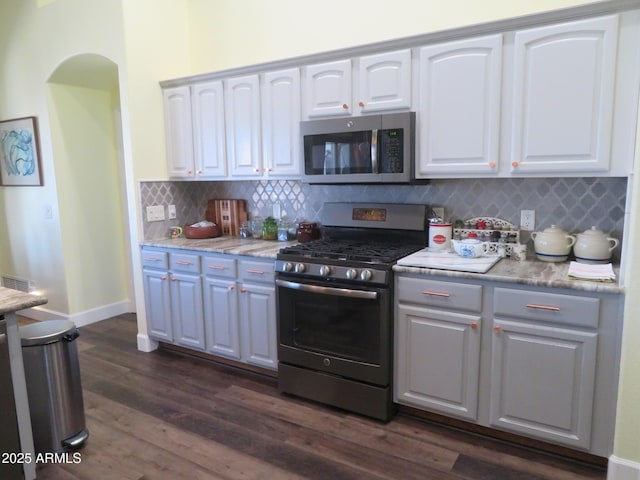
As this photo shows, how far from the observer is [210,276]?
321 cm

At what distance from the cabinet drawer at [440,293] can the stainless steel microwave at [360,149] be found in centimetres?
65

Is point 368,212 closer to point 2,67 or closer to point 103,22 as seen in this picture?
point 103,22

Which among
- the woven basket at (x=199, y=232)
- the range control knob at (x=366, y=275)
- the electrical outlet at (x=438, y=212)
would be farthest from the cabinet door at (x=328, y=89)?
the woven basket at (x=199, y=232)

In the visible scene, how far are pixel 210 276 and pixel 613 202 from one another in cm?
257

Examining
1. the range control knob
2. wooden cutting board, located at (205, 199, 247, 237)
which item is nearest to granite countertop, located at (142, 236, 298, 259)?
wooden cutting board, located at (205, 199, 247, 237)

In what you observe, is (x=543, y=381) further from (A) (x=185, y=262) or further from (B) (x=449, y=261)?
(A) (x=185, y=262)

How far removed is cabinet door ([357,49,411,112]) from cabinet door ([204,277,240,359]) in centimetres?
153

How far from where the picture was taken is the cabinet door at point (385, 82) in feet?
8.61

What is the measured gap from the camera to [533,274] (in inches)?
86.7

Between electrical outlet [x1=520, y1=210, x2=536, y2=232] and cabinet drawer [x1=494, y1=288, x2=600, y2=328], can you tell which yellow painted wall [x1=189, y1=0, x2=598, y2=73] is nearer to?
electrical outlet [x1=520, y1=210, x2=536, y2=232]

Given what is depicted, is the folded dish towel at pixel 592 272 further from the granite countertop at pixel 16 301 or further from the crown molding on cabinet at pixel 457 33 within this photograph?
the granite countertop at pixel 16 301

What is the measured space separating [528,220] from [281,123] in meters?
→ 1.75

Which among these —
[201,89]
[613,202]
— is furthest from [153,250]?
[613,202]

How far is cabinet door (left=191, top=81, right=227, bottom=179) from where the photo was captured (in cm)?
343
